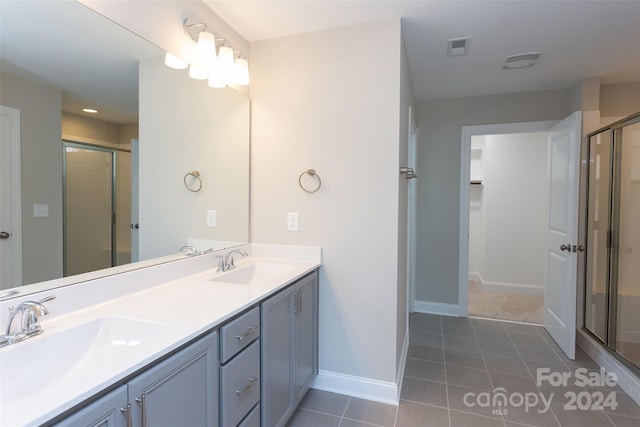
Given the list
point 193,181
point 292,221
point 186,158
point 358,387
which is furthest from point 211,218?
point 358,387

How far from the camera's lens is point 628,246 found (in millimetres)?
2359

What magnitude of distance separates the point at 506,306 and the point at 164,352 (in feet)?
13.5

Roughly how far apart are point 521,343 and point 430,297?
973mm

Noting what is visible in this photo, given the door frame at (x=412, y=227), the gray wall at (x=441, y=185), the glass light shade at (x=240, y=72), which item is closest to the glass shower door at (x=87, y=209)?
the glass light shade at (x=240, y=72)

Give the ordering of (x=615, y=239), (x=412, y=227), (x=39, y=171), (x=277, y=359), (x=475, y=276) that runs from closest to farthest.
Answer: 1. (x=39, y=171)
2. (x=277, y=359)
3. (x=615, y=239)
4. (x=412, y=227)
5. (x=475, y=276)

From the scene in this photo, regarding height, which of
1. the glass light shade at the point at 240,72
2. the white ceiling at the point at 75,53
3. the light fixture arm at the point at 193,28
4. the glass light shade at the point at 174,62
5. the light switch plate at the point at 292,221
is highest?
the light fixture arm at the point at 193,28

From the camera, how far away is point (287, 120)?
87.0 inches

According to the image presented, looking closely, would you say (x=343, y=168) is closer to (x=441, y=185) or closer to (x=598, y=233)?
(x=441, y=185)

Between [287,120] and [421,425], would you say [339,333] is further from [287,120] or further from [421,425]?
[287,120]

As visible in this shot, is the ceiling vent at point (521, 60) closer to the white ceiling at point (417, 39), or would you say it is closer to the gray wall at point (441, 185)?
the white ceiling at point (417, 39)

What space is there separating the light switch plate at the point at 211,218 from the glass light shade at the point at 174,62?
84 centimetres

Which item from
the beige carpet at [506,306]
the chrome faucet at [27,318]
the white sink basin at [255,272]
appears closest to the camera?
the chrome faucet at [27,318]

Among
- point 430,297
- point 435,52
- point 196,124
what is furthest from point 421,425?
point 435,52

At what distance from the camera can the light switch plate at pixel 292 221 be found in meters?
2.21
